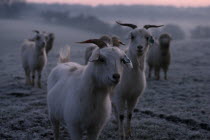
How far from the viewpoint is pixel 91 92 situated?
3834mm

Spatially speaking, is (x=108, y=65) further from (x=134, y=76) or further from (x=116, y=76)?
(x=134, y=76)

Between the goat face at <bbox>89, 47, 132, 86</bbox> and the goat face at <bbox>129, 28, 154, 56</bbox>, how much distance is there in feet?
6.00

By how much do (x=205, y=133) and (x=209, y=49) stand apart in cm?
2036

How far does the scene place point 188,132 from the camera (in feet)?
19.8

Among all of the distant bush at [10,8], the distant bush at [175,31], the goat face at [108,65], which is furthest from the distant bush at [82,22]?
the goat face at [108,65]

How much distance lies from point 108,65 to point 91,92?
555 millimetres

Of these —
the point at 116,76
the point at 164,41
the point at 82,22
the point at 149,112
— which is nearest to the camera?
the point at 116,76

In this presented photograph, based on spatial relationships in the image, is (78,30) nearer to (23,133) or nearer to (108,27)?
(108,27)

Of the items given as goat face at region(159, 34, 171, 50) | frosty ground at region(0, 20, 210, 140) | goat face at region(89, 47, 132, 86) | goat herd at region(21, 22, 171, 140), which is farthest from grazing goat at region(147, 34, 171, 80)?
goat face at region(89, 47, 132, 86)

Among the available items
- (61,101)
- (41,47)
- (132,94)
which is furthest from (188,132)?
(41,47)

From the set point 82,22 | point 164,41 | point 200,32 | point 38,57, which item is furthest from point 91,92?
point 82,22

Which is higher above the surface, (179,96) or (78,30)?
(78,30)

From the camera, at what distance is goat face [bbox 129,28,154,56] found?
5.41 meters

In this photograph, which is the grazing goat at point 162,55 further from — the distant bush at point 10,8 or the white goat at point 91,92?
the distant bush at point 10,8
